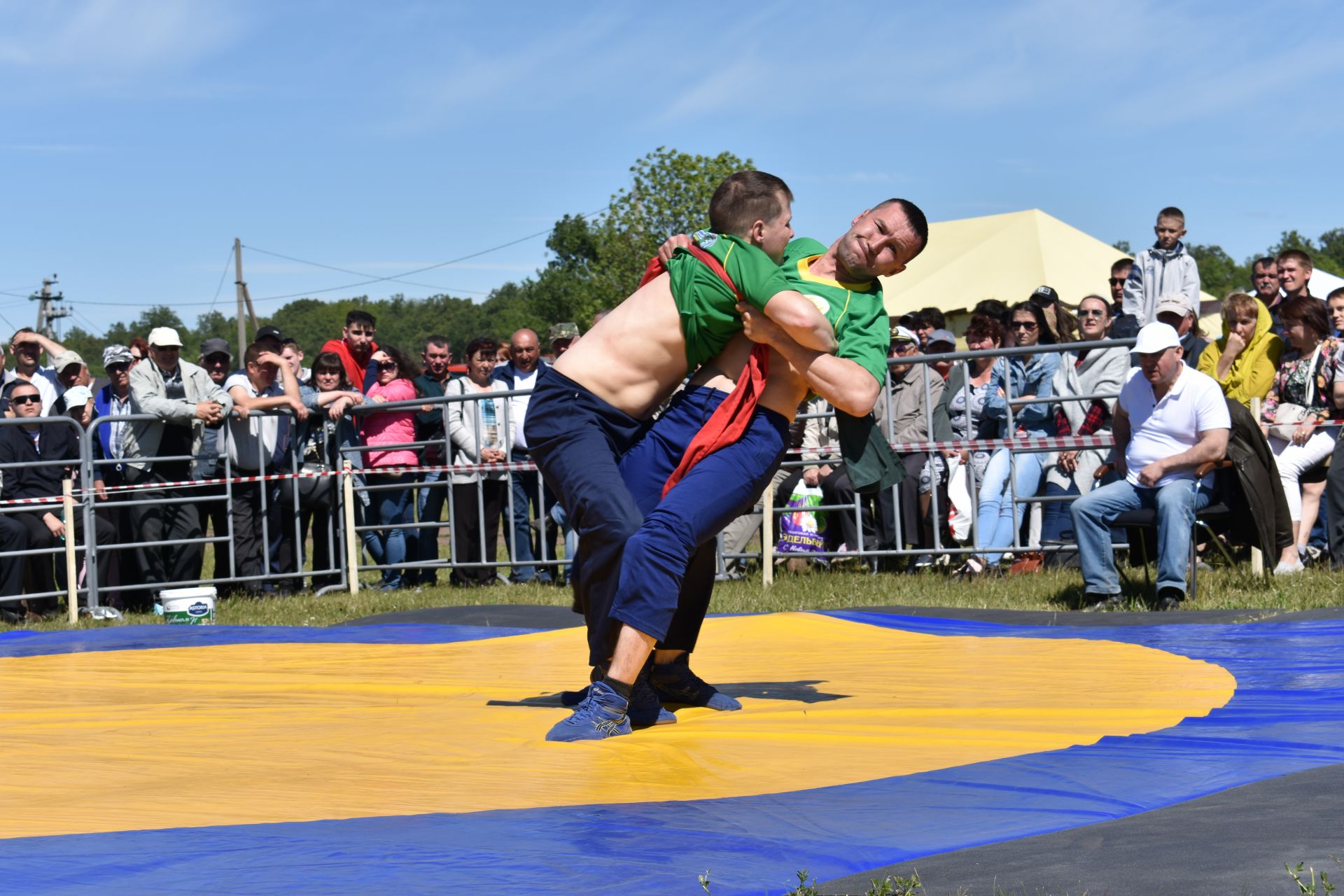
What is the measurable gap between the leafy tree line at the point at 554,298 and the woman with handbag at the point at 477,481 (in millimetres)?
20871

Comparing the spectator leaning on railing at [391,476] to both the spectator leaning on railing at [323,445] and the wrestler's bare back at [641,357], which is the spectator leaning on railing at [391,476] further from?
the wrestler's bare back at [641,357]

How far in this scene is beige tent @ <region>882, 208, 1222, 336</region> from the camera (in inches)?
810

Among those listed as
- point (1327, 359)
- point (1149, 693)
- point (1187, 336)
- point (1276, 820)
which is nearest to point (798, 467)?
point (1187, 336)

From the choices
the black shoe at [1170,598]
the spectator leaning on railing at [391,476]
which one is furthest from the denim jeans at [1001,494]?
the spectator leaning on railing at [391,476]

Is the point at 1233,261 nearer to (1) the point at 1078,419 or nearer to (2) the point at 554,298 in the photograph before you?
(2) the point at 554,298

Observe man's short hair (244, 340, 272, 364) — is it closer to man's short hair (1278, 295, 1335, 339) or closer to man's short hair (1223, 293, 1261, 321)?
man's short hair (1223, 293, 1261, 321)

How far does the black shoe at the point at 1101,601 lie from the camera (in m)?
7.75

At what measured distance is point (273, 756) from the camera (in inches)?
154

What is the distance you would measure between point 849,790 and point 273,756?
162 centimetres

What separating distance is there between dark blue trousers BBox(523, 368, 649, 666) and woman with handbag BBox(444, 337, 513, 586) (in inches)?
244

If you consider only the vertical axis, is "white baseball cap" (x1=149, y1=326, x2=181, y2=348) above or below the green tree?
below

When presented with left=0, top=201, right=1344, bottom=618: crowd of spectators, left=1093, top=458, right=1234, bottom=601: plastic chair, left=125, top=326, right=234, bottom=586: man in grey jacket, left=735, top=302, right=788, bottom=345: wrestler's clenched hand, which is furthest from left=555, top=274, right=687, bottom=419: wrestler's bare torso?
left=125, top=326, right=234, bottom=586: man in grey jacket

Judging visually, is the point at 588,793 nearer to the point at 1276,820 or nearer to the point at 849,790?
the point at 849,790

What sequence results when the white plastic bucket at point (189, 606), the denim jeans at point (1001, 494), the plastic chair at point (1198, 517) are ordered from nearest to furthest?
the plastic chair at point (1198, 517)
the white plastic bucket at point (189, 606)
the denim jeans at point (1001, 494)
